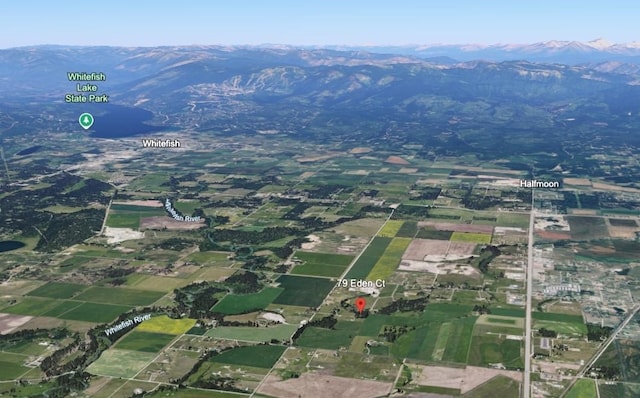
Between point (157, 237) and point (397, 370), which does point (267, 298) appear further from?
point (157, 237)

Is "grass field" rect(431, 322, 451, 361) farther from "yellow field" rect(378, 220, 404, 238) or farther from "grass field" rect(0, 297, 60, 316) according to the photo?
"grass field" rect(0, 297, 60, 316)

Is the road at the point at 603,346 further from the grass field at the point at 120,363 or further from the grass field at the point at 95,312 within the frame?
the grass field at the point at 95,312

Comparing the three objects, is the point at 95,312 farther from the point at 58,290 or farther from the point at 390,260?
the point at 390,260

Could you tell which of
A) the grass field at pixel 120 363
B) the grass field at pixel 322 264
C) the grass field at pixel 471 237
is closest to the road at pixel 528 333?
the grass field at pixel 471 237

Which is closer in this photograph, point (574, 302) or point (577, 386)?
point (577, 386)

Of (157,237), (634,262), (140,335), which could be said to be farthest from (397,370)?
(157,237)

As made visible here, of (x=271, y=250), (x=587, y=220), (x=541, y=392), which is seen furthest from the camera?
(x=587, y=220)
